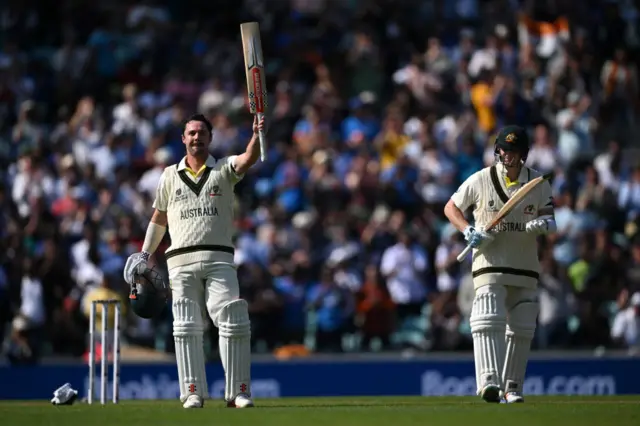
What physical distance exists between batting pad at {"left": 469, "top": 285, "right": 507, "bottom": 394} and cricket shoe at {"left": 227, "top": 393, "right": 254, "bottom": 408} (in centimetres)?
191

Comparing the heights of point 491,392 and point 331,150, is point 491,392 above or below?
below

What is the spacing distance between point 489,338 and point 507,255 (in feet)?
2.43

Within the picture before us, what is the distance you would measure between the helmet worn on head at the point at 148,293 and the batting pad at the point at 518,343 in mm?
3006

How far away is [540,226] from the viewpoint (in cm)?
1180

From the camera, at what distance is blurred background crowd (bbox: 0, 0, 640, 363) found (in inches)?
739

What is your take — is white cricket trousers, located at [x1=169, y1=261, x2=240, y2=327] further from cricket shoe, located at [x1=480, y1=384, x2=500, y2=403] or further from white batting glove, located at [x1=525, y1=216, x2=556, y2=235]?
white batting glove, located at [x1=525, y1=216, x2=556, y2=235]

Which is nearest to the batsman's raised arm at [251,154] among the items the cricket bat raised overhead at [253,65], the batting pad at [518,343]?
the cricket bat raised overhead at [253,65]

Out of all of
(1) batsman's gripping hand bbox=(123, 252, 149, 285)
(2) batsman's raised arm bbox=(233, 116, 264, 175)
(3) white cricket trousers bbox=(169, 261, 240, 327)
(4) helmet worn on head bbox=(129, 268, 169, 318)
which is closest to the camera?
(2) batsman's raised arm bbox=(233, 116, 264, 175)

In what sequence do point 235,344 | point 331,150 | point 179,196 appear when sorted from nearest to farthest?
point 235,344 < point 179,196 < point 331,150

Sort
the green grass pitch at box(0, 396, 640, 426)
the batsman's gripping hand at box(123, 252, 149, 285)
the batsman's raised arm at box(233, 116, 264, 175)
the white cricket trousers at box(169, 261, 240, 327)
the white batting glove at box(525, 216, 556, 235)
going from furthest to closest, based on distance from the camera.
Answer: the batsman's gripping hand at box(123, 252, 149, 285) < the white batting glove at box(525, 216, 556, 235) < the white cricket trousers at box(169, 261, 240, 327) < the batsman's raised arm at box(233, 116, 264, 175) < the green grass pitch at box(0, 396, 640, 426)

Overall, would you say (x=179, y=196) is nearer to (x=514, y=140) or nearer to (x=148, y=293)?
(x=148, y=293)

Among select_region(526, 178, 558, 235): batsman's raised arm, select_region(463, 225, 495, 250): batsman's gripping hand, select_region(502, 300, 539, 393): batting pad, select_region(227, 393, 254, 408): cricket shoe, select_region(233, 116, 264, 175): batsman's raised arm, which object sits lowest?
select_region(227, 393, 254, 408): cricket shoe

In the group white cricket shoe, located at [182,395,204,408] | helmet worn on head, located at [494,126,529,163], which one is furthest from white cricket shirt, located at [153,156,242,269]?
helmet worn on head, located at [494,126,529,163]

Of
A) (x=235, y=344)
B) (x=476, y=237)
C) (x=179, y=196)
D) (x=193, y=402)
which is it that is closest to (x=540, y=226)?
(x=476, y=237)
